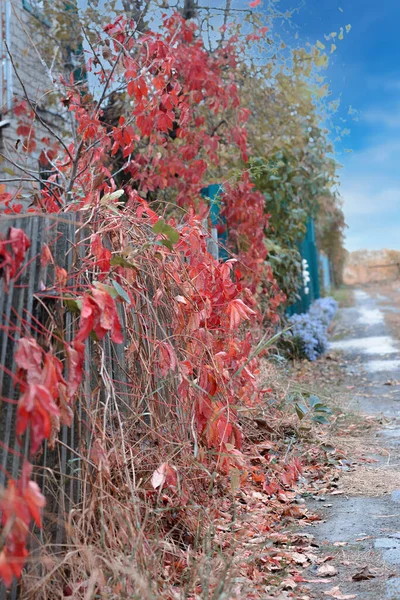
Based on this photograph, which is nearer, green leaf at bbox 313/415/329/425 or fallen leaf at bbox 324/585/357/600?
fallen leaf at bbox 324/585/357/600

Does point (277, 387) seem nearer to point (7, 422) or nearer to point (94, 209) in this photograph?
point (94, 209)

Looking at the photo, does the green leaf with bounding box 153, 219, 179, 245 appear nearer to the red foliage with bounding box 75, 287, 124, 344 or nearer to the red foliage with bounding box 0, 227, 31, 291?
the red foliage with bounding box 75, 287, 124, 344

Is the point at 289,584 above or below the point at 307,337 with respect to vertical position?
below

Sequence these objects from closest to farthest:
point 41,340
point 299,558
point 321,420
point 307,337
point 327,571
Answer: point 41,340 → point 327,571 → point 299,558 → point 321,420 → point 307,337

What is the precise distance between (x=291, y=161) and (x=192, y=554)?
656 cm

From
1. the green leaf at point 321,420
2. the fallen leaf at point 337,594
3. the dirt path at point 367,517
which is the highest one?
the green leaf at point 321,420

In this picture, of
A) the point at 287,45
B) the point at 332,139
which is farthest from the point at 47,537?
the point at 332,139

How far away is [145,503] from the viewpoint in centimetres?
230

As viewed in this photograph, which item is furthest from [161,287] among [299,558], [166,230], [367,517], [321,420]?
[321,420]

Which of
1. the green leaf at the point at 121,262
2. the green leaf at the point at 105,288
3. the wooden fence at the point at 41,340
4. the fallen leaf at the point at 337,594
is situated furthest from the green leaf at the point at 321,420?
the green leaf at the point at 105,288

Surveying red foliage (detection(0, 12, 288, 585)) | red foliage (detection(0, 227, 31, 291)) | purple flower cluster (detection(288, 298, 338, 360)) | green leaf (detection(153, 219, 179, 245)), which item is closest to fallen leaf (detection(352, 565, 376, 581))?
red foliage (detection(0, 12, 288, 585))

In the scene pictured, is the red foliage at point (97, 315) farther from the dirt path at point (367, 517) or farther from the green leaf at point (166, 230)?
the dirt path at point (367, 517)

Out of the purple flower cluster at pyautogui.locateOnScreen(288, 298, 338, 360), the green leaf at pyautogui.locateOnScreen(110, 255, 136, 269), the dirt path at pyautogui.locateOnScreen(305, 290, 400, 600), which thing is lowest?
the dirt path at pyautogui.locateOnScreen(305, 290, 400, 600)

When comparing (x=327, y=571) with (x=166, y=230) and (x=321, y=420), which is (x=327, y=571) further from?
(x=321, y=420)
